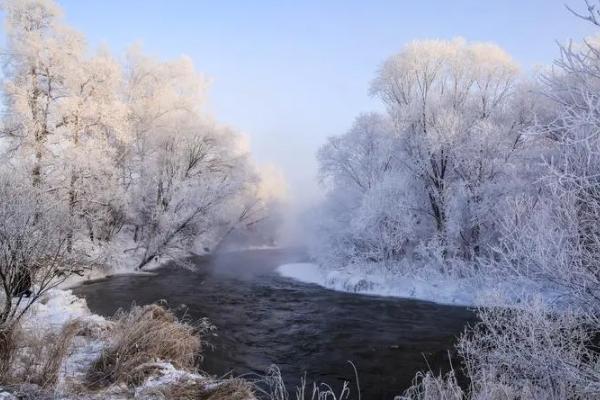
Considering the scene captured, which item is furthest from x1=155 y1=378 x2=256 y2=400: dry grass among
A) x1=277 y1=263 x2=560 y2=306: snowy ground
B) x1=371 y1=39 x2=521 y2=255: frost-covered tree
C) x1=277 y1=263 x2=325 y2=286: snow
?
x1=277 y1=263 x2=325 y2=286: snow

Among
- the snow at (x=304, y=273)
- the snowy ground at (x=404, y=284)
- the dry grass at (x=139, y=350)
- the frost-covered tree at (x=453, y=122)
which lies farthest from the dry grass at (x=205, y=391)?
the snow at (x=304, y=273)

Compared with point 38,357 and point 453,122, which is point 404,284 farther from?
point 38,357

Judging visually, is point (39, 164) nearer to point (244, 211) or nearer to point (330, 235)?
point (330, 235)

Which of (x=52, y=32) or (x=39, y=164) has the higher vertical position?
(x=52, y=32)

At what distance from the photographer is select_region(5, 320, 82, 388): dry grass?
5406 mm

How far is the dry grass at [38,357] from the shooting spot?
541cm

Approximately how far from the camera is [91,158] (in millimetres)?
18688

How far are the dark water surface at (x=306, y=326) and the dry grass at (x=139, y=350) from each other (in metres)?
1.14

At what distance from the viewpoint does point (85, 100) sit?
63.5ft

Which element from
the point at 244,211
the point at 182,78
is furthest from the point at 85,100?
the point at 244,211

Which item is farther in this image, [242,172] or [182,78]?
[242,172]

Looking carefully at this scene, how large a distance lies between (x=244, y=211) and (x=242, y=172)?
737cm

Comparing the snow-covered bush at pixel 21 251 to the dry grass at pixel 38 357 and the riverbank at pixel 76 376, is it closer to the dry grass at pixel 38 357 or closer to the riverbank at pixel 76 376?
the dry grass at pixel 38 357

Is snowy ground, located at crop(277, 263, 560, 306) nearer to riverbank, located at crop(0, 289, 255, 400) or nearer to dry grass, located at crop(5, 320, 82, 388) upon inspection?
riverbank, located at crop(0, 289, 255, 400)
